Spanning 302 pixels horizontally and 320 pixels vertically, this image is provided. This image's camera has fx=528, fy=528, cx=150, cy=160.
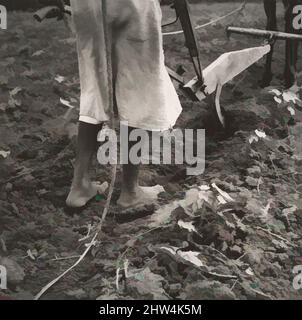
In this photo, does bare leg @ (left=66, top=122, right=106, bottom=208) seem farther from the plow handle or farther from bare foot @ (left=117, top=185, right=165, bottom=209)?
the plow handle

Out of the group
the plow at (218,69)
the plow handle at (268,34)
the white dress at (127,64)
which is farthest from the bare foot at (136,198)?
the plow handle at (268,34)

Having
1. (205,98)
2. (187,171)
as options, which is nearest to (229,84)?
(205,98)

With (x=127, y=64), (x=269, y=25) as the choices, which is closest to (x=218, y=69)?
(x=269, y=25)

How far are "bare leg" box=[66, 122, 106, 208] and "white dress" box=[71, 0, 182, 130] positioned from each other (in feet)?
0.28

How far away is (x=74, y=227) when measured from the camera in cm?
213

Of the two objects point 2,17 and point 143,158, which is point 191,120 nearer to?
point 143,158

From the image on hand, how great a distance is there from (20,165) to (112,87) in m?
0.64

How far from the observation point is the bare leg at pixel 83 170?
217 cm

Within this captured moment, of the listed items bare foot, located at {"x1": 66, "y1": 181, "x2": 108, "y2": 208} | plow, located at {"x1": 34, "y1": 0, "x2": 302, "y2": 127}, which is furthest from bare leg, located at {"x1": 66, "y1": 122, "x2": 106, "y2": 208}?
plow, located at {"x1": 34, "y1": 0, "x2": 302, "y2": 127}

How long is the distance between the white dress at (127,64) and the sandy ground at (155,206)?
0.38 m

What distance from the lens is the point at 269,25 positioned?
2.82 meters

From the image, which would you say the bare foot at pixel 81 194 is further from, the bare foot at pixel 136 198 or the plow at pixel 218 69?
the plow at pixel 218 69

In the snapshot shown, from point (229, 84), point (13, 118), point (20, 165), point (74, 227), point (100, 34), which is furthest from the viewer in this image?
point (229, 84)

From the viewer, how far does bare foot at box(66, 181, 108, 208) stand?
7.17 ft
